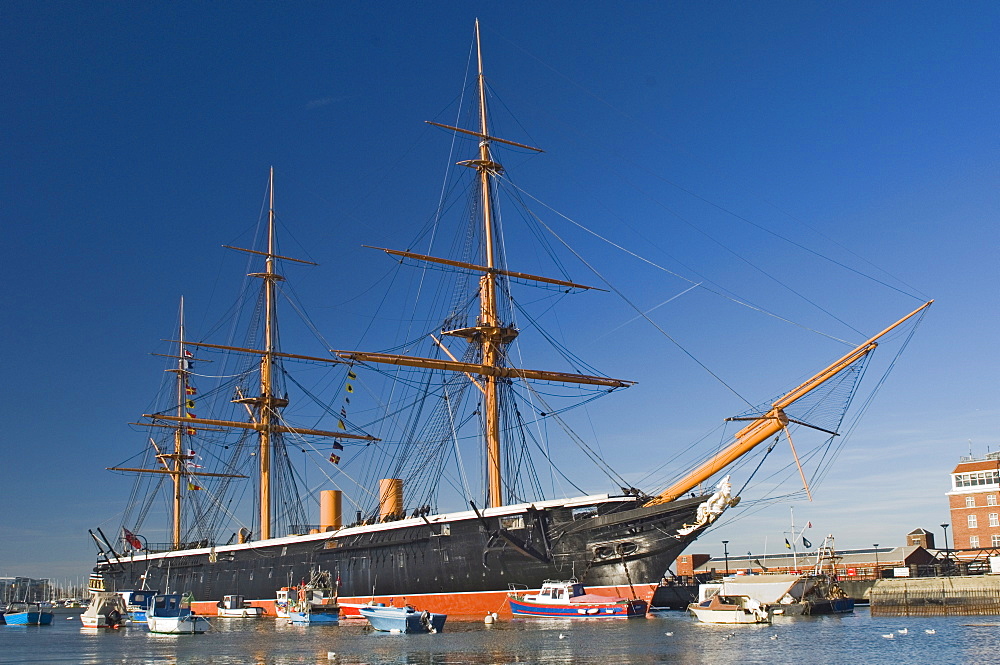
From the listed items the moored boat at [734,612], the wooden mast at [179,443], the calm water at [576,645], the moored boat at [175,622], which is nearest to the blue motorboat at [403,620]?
the calm water at [576,645]

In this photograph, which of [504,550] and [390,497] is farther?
[390,497]

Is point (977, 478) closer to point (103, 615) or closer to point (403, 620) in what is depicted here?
point (403, 620)

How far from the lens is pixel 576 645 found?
109 ft

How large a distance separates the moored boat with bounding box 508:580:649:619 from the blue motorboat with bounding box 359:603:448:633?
4.86 m

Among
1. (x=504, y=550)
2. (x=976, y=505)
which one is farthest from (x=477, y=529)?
(x=976, y=505)

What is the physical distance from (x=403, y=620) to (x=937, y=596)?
28.1 meters

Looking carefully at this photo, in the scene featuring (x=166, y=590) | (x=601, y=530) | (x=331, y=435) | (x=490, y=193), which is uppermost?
(x=490, y=193)

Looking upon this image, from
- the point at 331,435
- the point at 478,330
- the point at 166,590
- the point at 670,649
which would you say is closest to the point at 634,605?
the point at 670,649

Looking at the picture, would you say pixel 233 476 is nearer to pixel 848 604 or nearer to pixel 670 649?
pixel 848 604

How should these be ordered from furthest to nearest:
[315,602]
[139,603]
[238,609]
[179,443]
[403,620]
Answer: [179,443] < [238,609] < [139,603] < [315,602] < [403,620]

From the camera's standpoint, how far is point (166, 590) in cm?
8050

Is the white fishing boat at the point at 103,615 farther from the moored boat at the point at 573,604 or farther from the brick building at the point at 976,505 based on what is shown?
the brick building at the point at 976,505

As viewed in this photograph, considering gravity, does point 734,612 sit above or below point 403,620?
below

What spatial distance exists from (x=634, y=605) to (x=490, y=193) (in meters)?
27.7
